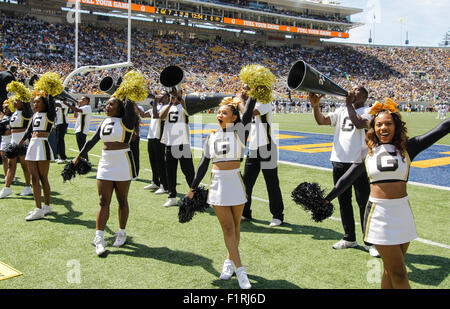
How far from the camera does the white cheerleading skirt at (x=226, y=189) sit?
10.3 ft

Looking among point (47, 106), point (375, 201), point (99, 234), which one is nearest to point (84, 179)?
point (47, 106)

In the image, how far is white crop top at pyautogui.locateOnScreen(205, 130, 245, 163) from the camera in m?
3.21

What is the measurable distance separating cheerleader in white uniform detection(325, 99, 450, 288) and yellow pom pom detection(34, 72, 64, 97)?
12.9 feet

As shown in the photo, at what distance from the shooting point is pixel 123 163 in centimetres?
393

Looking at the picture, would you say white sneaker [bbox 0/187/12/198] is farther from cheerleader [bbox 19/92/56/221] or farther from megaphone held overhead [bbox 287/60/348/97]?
megaphone held overhead [bbox 287/60/348/97]

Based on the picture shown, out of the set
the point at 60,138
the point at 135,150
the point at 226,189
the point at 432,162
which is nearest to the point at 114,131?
the point at 226,189

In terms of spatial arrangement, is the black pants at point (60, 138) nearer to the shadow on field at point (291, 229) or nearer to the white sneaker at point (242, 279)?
the shadow on field at point (291, 229)

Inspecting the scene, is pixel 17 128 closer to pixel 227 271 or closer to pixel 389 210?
pixel 227 271

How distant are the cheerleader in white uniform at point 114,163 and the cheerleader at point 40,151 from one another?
44.6 inches

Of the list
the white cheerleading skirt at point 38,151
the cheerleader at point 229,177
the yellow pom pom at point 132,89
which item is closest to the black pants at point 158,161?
the white cheerleading skirt at point 38,151

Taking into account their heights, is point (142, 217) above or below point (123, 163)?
below

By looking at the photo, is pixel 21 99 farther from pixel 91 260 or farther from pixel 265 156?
pixel 265 156

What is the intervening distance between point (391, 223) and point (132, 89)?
8.86 feet

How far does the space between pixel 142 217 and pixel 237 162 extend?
236 cm
